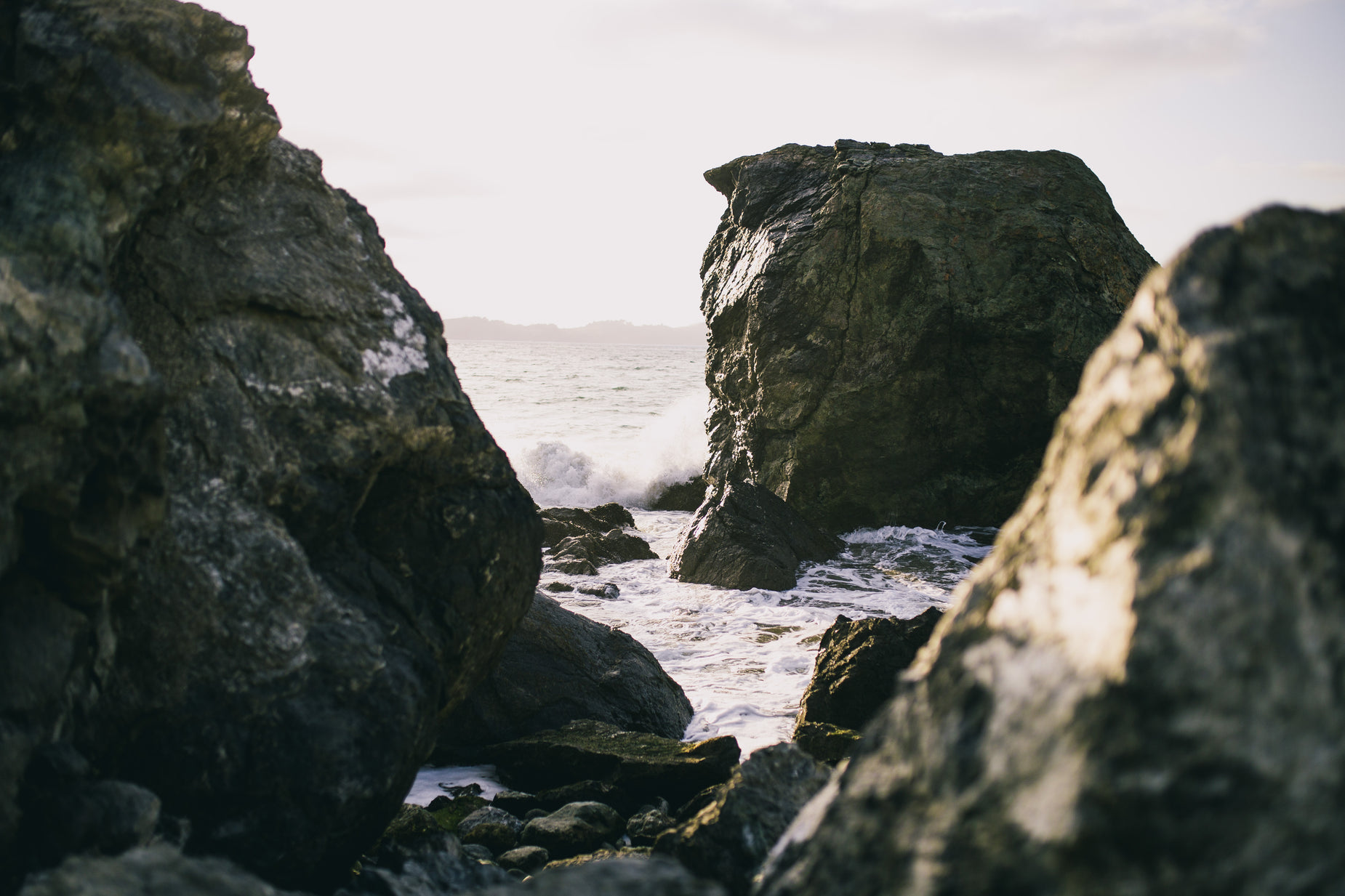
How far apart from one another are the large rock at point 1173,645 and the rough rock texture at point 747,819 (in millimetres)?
1300

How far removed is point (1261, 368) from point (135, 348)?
96.3 inches

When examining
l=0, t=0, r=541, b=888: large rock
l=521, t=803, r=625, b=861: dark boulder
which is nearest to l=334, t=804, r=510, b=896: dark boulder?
l=0, t=0, r=541, b=888: large rock

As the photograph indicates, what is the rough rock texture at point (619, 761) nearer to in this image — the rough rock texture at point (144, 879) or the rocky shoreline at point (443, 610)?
the rocky shoreline at point (443, 610)

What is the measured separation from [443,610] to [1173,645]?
260 cm

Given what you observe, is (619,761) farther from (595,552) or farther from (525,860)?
(595,552)

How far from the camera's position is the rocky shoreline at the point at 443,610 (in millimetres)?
1239

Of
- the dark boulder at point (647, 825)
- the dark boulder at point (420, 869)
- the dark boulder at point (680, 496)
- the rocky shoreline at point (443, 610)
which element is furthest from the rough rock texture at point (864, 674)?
the dark boulder at point (680, 496)

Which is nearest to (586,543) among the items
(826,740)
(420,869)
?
(826,740)

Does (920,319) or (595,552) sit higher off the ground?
(920,319)

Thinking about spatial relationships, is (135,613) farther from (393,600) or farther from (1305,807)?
(1305,807)

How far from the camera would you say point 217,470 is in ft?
9.57

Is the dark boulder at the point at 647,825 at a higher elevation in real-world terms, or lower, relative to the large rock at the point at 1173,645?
lower

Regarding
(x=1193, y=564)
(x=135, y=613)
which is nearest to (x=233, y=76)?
(x=135, y=613)

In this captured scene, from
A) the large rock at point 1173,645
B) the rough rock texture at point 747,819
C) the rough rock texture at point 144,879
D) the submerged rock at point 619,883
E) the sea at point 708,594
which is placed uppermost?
the large rock at point 1173,645
